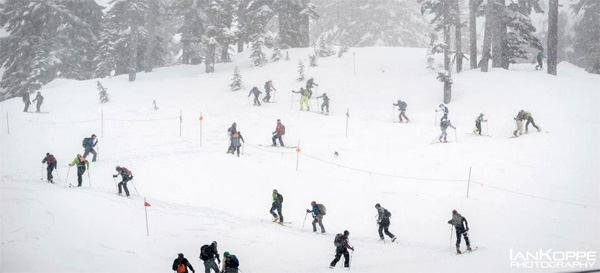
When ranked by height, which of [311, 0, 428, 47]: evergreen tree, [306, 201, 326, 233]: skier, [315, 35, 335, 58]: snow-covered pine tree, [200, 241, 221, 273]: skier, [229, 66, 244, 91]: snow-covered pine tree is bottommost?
[200, 241, 221, 273]: skier

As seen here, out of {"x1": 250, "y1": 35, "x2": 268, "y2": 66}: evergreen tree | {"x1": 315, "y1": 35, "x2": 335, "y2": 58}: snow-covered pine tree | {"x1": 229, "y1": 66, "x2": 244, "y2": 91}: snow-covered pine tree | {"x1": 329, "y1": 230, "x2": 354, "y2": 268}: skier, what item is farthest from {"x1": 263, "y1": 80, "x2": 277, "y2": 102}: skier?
{"x1": 329, "y1": 230, "x2": 354, "y2": 268}: skier

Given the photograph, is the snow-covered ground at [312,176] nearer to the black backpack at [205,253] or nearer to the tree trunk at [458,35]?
the black backpack at [205,253]

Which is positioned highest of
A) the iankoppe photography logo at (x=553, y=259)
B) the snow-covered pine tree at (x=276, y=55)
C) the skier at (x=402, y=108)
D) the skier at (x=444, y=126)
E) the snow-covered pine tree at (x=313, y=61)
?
the snow-covered pine tree at (x=276, y=55)

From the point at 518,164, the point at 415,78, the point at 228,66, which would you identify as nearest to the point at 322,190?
the point at 518,164

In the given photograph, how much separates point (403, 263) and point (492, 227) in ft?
14.6

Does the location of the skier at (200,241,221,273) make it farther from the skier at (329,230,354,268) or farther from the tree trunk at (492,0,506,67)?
the tree trunk at (492,0,506,67)

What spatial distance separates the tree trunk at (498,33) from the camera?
30562mm

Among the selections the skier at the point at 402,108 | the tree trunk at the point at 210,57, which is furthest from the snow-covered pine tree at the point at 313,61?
the skier at the point at 402,108

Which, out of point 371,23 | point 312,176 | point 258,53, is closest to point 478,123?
point 312,176

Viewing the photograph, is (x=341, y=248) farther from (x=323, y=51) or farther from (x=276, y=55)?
(x=323, y=51)

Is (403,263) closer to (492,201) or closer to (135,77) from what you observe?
(492,201)

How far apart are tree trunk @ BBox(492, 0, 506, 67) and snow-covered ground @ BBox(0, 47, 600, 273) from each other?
1625 mm

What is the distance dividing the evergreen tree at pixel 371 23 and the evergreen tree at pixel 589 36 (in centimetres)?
2083

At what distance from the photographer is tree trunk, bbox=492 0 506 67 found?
30562 millimetres
